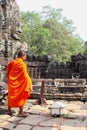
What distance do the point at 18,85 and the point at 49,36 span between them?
31219 mm

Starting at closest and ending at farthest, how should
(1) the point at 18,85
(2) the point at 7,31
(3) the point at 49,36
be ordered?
(1) the point at 18,85
(2) the point at 7,31
(3) the point at 49,36

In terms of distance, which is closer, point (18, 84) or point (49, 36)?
point (18, 84)

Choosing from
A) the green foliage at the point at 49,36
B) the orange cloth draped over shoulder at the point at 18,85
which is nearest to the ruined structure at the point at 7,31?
the orange cloth draped over shoulder at the point at 18,85

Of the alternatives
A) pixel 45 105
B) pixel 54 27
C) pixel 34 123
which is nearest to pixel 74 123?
pixel 34 123

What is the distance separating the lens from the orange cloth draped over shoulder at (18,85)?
6.28 meters

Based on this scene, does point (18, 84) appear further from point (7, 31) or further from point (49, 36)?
point (49, 36)

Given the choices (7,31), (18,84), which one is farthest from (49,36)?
(18,84)

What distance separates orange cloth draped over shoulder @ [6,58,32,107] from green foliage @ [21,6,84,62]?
26422mm

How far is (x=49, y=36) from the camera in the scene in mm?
37281

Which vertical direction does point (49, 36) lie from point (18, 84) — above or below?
above

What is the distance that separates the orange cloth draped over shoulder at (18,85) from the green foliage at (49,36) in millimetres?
26422

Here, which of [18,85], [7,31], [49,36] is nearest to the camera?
[18,85]

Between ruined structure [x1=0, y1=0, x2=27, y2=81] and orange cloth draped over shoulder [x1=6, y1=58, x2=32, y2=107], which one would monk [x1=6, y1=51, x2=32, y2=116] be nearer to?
orange cloth draped over shoulder [x1=6, y1=58, x2=32, y2=107]

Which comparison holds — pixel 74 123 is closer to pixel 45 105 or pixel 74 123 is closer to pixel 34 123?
pixel 34 123
